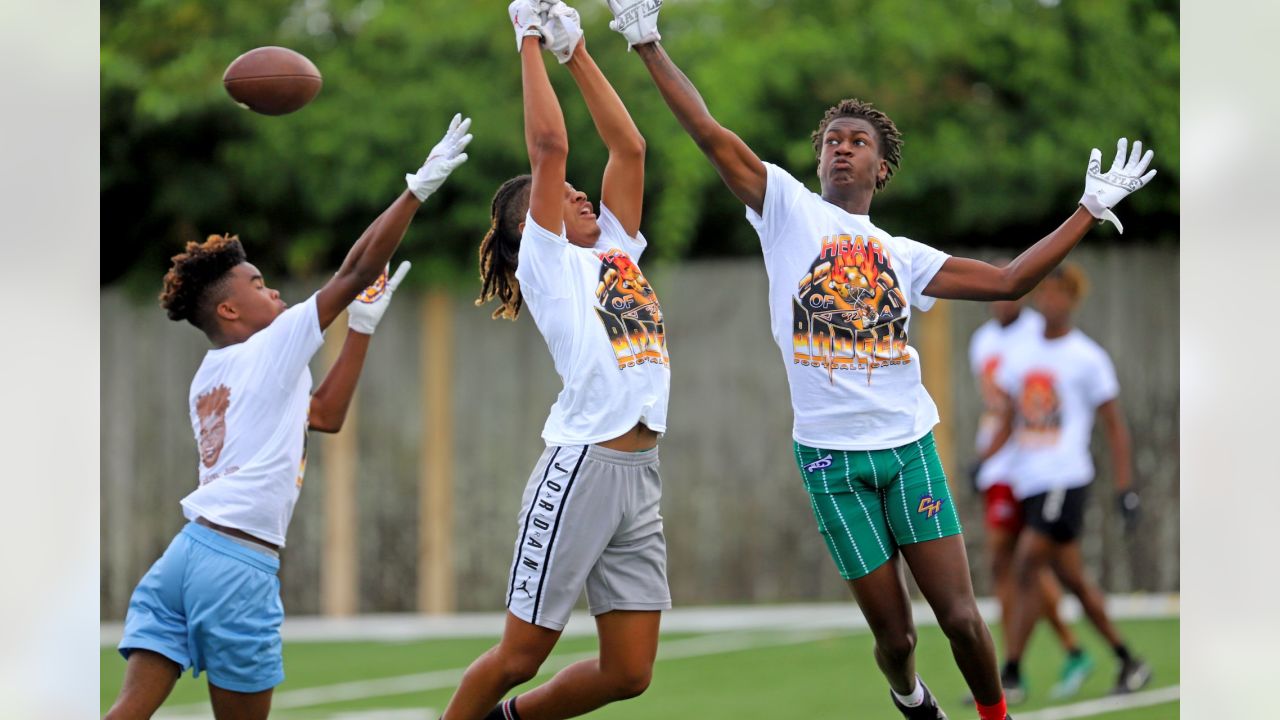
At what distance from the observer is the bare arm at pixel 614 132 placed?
5000mm

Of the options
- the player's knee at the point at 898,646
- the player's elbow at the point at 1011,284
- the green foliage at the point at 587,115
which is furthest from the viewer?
the green foliage at the point at 587,115

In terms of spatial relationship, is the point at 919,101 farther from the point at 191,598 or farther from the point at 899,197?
the point at 191,598

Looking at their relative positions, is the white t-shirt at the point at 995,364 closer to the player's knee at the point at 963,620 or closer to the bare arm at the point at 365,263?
the player's knee at the point at 963,620

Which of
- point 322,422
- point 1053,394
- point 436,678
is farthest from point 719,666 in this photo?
point 322,422

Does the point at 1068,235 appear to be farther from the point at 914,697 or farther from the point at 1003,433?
the point at 1003,433

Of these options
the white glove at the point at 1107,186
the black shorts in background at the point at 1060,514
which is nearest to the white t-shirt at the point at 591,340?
the white glove at the point at 1107,186

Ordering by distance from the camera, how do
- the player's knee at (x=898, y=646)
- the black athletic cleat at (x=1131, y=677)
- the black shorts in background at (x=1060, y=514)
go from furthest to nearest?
the black shorts in background at (x=1060, y=514), the black athletic cleat at (x=1131, y=677), the player's knee at (x=898, y=646)

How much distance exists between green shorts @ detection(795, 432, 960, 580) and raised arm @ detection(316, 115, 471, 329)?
1672 millimetres

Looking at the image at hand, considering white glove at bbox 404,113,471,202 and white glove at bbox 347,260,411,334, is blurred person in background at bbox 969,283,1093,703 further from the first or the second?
white glove at bbox 404,113,471,202

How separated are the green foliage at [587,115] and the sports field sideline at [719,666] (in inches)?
113

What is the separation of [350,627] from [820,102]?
5.54 metres
